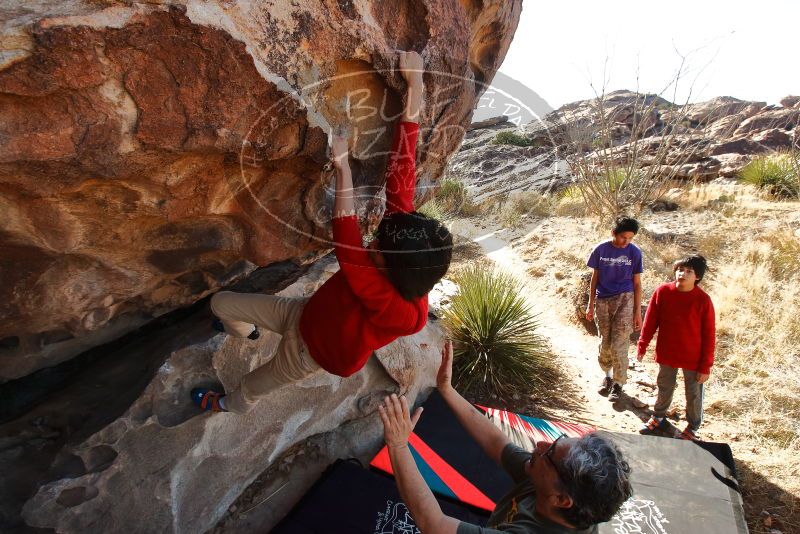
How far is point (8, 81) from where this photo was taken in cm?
132

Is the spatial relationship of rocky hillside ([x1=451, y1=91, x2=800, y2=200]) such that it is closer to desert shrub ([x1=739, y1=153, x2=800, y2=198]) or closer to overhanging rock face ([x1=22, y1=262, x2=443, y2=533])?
desert shrub ([x1=739, y1=153, x2=800, y2=198])

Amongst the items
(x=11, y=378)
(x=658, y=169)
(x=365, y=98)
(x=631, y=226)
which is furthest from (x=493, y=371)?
(x=658, y=169)

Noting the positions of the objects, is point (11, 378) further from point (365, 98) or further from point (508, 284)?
point (508, 284)

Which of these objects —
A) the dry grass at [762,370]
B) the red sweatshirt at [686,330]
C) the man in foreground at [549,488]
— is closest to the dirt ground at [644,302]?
the dry grass at [762,370]

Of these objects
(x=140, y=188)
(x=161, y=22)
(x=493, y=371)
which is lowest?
(x=493, y=371)

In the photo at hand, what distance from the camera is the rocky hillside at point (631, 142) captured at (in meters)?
7.65

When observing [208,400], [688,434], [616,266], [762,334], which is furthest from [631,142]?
[208,400]

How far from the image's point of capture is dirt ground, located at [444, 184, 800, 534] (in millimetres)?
3697

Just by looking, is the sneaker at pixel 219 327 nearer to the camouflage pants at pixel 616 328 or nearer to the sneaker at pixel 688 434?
the camouflage pants at pixel 616 328

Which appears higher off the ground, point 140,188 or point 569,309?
point 140,188

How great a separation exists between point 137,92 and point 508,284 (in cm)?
454

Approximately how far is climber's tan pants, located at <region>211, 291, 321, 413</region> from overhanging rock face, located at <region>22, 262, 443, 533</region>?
0.27 m

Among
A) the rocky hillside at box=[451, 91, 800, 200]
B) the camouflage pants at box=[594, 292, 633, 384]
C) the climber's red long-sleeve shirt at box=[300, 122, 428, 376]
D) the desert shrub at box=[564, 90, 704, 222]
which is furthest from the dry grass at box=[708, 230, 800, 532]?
the climber's red long-sleeve shirt at box=[300, 122, 428, 376]

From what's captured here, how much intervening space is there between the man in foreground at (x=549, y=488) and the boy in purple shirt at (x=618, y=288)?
285 centimetres
